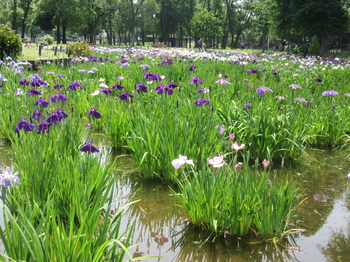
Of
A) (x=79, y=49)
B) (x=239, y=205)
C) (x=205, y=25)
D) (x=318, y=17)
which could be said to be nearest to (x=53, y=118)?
(x=239, y=205)

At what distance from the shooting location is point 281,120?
13.7ft

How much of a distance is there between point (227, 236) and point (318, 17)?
32.5 metres

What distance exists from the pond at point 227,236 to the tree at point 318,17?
1151 inches

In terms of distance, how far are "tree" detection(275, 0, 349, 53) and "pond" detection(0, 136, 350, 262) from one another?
29.2m

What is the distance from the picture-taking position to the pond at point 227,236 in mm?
2266

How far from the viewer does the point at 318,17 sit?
3075cm

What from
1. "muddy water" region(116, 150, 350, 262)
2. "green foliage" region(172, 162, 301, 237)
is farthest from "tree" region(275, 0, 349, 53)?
"green foliage" region(172, 162, 301, 237)

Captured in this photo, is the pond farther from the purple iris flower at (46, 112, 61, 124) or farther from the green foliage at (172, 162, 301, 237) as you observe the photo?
the purple iris flower at (46, 112, 61, 124)

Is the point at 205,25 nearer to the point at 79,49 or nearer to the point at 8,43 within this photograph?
the point at 79,49

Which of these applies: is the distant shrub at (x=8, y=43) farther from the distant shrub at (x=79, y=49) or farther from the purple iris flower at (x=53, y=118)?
the purple iris flower at (x=53, y=118)

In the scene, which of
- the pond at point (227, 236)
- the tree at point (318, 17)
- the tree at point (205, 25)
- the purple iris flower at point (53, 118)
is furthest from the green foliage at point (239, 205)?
the tree at point (205, 25)

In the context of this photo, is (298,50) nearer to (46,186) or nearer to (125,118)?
(125,118)

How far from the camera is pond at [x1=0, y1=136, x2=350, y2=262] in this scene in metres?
2.27

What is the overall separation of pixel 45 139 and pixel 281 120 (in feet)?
8.60
